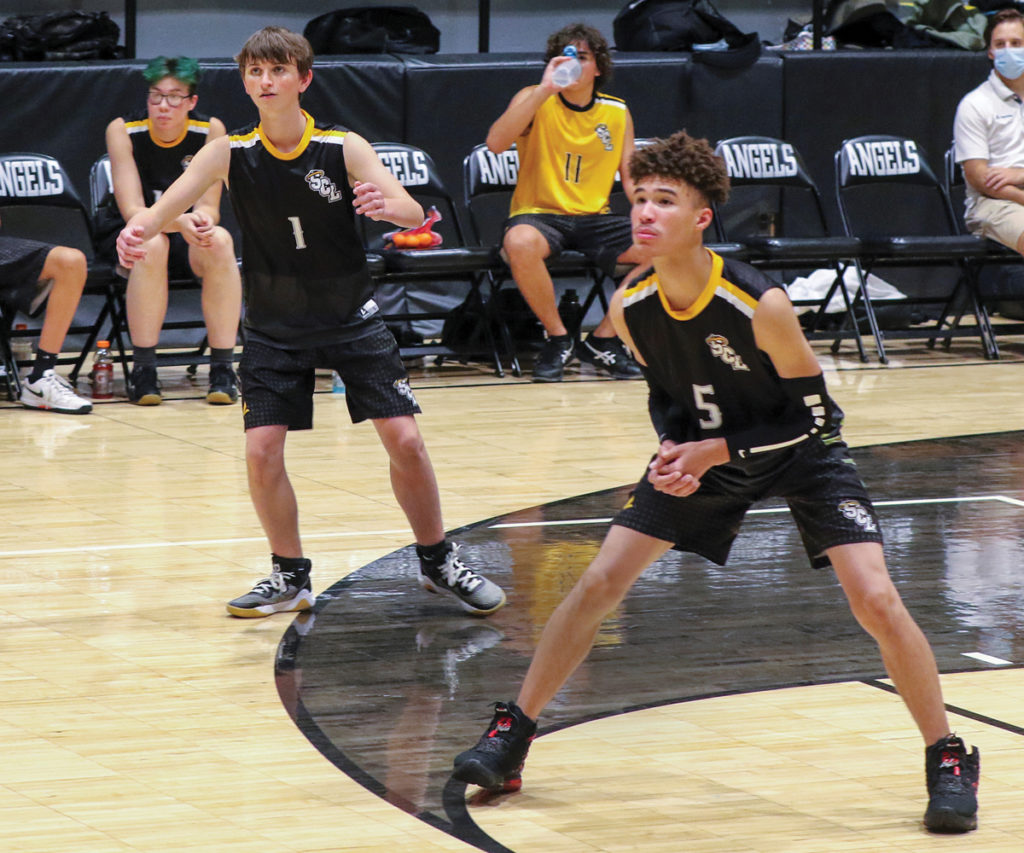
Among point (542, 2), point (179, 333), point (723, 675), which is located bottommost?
point (179, 333)

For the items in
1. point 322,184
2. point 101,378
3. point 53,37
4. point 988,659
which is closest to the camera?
point 988,659

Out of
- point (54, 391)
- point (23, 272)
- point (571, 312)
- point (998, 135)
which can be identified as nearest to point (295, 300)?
point (54, 391)

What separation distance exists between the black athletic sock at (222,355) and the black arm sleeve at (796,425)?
5.25 metres

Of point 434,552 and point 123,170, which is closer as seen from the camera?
point 434,552

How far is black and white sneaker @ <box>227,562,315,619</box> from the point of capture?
16.3 feet

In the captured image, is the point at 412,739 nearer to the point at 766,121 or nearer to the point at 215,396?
the point at 215,396

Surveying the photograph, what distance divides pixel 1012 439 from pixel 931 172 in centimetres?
316

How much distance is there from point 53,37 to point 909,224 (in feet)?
18.3

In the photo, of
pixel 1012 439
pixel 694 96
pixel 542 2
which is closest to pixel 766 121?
pixel 694 96

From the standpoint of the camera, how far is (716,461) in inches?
138

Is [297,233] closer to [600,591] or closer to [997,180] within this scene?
[600,591]

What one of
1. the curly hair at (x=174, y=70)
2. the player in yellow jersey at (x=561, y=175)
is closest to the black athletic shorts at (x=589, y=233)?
the player in yellow jersey at (x=561, y=175)

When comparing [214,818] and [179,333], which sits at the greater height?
[214,818]

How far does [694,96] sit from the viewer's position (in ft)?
35.5
